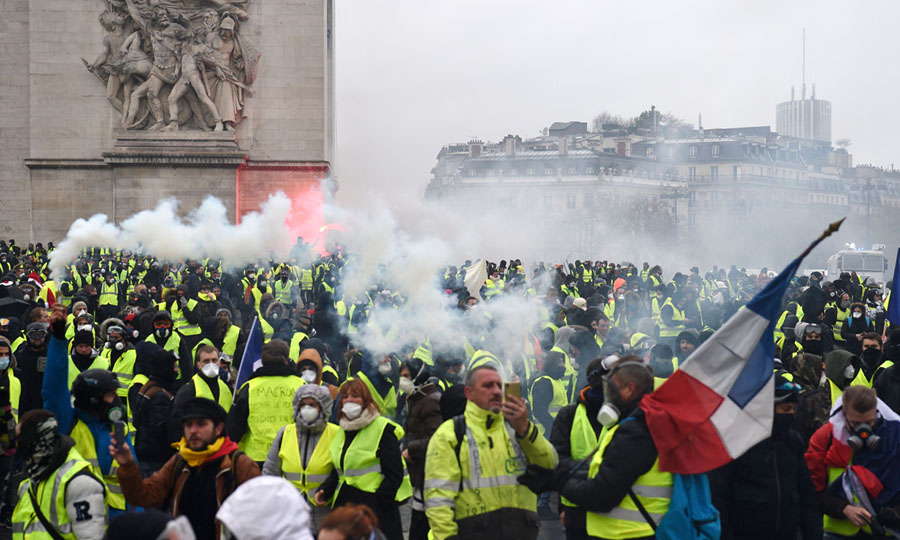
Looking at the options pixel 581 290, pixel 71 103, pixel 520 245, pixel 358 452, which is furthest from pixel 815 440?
pixel 520 245

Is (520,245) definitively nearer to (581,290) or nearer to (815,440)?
(581,290)

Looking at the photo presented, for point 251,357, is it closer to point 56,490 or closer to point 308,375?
point 308,375

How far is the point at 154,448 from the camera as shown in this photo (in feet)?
23.6

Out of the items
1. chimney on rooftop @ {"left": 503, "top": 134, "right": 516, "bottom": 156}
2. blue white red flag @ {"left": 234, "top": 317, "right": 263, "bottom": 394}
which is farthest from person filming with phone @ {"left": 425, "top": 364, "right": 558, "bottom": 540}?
Result: chimney on rooftop @ {"left": 503, "top": 134, "right": 516, "bottom": 156}

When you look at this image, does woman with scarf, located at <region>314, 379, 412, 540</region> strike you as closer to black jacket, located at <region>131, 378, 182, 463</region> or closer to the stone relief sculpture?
black jacket, located at <region>131, 378, 182, 463</region>

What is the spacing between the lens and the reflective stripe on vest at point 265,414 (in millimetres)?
6957

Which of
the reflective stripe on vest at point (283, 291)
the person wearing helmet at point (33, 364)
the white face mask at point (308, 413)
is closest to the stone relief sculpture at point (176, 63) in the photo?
the reflective stripe on vest at point (283, 291)

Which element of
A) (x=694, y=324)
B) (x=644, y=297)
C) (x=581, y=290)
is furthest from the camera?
(x=644, y=297)

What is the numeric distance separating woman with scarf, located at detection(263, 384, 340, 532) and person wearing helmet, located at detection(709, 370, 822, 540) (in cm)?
230

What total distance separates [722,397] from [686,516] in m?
0.63

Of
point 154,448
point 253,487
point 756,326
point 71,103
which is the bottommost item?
point 154,448

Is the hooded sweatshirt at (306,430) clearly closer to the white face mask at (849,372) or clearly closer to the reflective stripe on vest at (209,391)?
the reflective stripe on vest at (209,391)

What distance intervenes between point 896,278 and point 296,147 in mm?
23654

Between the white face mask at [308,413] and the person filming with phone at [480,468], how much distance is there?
97cm
